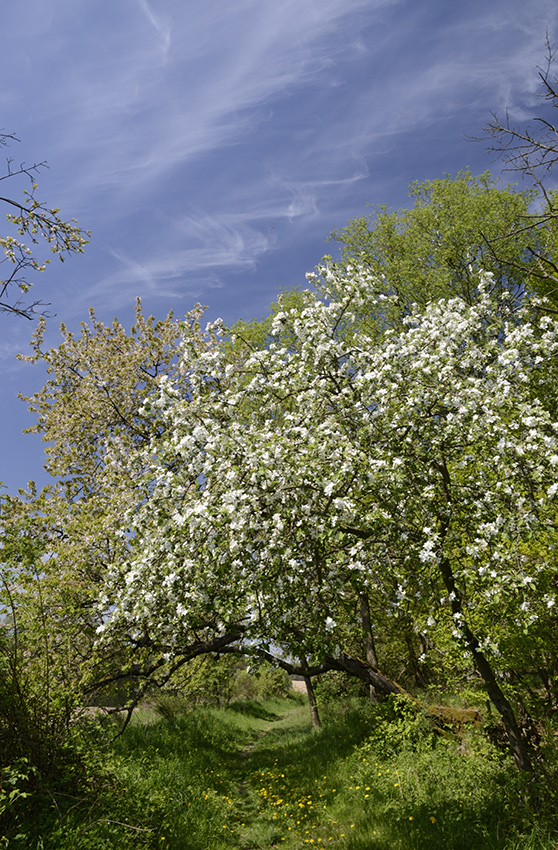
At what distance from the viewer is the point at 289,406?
874 centimetres

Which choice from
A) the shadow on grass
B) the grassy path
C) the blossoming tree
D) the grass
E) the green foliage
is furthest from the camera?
the shadow on grass

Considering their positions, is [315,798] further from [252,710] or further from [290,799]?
[252,710]

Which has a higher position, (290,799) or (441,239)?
(441,239)

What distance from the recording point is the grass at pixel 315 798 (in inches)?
265

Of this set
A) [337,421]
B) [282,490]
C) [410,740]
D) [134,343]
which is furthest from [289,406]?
[134,343]

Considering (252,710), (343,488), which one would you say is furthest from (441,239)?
(252,710)

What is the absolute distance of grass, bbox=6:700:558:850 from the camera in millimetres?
6742

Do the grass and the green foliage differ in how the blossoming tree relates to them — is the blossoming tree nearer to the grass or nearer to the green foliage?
the grass

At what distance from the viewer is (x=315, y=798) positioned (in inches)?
408

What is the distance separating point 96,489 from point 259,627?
35.0ft

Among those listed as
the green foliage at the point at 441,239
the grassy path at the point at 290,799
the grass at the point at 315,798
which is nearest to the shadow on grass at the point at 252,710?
the grassy path at the point at 290,799

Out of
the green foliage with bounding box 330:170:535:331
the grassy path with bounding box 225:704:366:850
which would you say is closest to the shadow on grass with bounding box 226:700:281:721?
the grassy path with bounding box 225:704:366:850

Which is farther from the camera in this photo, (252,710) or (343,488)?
(252,710)

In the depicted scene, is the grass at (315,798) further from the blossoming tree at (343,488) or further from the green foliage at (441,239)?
the green foliage at (441,239)
